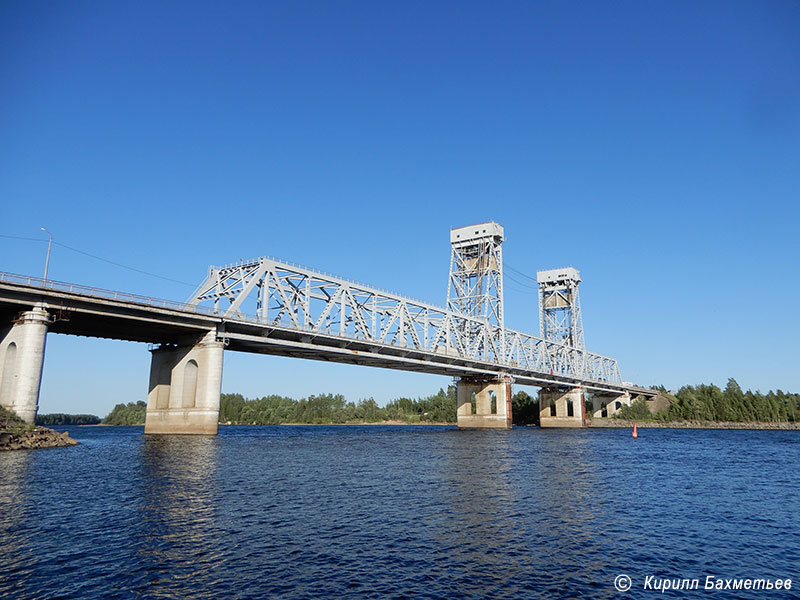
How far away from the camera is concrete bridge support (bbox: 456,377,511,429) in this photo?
108 meters

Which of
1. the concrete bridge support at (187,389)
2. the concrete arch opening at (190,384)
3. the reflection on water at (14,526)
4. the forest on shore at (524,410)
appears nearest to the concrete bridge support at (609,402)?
the forest on shore at (524,410)

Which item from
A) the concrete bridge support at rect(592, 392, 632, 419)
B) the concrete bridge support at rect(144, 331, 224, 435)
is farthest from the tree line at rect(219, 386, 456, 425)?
Result: the concrete bridge support at rect(144, 331, 224, 435)

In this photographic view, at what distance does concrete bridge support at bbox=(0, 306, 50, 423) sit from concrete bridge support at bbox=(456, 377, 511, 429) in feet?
266

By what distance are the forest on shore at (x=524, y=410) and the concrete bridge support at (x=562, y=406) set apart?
73.1ft

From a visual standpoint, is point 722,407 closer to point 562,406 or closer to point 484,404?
point 562,406

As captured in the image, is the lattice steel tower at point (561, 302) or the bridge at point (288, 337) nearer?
the bridge at point (288, 337)

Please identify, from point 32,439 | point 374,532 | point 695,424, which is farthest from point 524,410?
point 374,532

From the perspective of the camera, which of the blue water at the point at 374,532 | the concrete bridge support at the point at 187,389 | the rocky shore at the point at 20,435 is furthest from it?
the concrete bridge support at the point at 187,389

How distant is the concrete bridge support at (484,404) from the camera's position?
356ft

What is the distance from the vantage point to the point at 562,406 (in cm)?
13838

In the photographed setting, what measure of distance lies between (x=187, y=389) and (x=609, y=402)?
149 m

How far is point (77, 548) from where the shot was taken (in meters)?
14.6

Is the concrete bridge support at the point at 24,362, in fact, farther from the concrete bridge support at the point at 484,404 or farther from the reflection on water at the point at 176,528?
the concrete bridge support at the point at 484,404

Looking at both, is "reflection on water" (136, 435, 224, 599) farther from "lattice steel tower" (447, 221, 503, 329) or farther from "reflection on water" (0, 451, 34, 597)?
"lattice steel tower" (447, 221, 503, 329)
